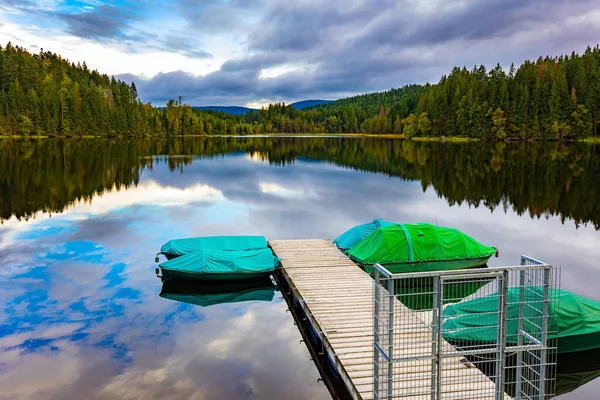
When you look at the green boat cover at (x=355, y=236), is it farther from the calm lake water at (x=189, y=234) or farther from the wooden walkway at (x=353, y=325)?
the calm lake water at (x=189, y=234)

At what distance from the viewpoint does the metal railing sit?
10.2 meters

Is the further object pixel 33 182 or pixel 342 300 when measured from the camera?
pixel 33 182

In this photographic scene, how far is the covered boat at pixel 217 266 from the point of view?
2372 cm

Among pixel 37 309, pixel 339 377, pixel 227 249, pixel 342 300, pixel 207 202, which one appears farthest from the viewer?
pixel 207 202

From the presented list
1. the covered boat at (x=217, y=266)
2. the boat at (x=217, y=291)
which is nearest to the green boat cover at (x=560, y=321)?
the boat at (x=217, y=291)

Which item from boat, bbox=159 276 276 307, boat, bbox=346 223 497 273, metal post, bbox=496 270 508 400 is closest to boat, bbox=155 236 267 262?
boat, bbox=159 276 276 307

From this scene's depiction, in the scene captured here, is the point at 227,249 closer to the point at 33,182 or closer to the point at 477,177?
the point at 33,182

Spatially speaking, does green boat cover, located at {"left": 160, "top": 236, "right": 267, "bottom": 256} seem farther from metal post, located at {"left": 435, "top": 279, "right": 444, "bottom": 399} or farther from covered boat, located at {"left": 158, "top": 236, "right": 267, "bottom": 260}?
metal post, located at {"left": 435, "top": 279, "right": 444, "bottom": 399}

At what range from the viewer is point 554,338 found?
15648mm

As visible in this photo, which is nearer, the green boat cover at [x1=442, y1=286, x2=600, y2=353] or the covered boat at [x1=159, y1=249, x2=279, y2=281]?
the green boat cover at [x1=442, y1=286, x2=600, y2=353]

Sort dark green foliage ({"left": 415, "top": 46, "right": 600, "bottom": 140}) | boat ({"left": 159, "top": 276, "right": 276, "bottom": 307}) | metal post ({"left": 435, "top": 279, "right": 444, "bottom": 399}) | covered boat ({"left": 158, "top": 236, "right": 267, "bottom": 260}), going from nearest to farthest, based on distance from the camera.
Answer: metal post ({"left": 435, "top": 279, "right": 444, "bottom": 399}) < boat ({"left": 159, "top": 276, "right": 276, "bottom": 307}) < covered boat ({"left": 158, "top": 236, "right": 267, "bottom": 260}) < dark green foliage ({"left": 415, "top": 46, "right": 600, "bottom": 140})

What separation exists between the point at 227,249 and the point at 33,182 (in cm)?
4111

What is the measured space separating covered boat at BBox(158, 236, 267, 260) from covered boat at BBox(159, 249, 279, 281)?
2.50m

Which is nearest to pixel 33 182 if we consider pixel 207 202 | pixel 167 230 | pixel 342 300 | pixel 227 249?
pixel 207 202
